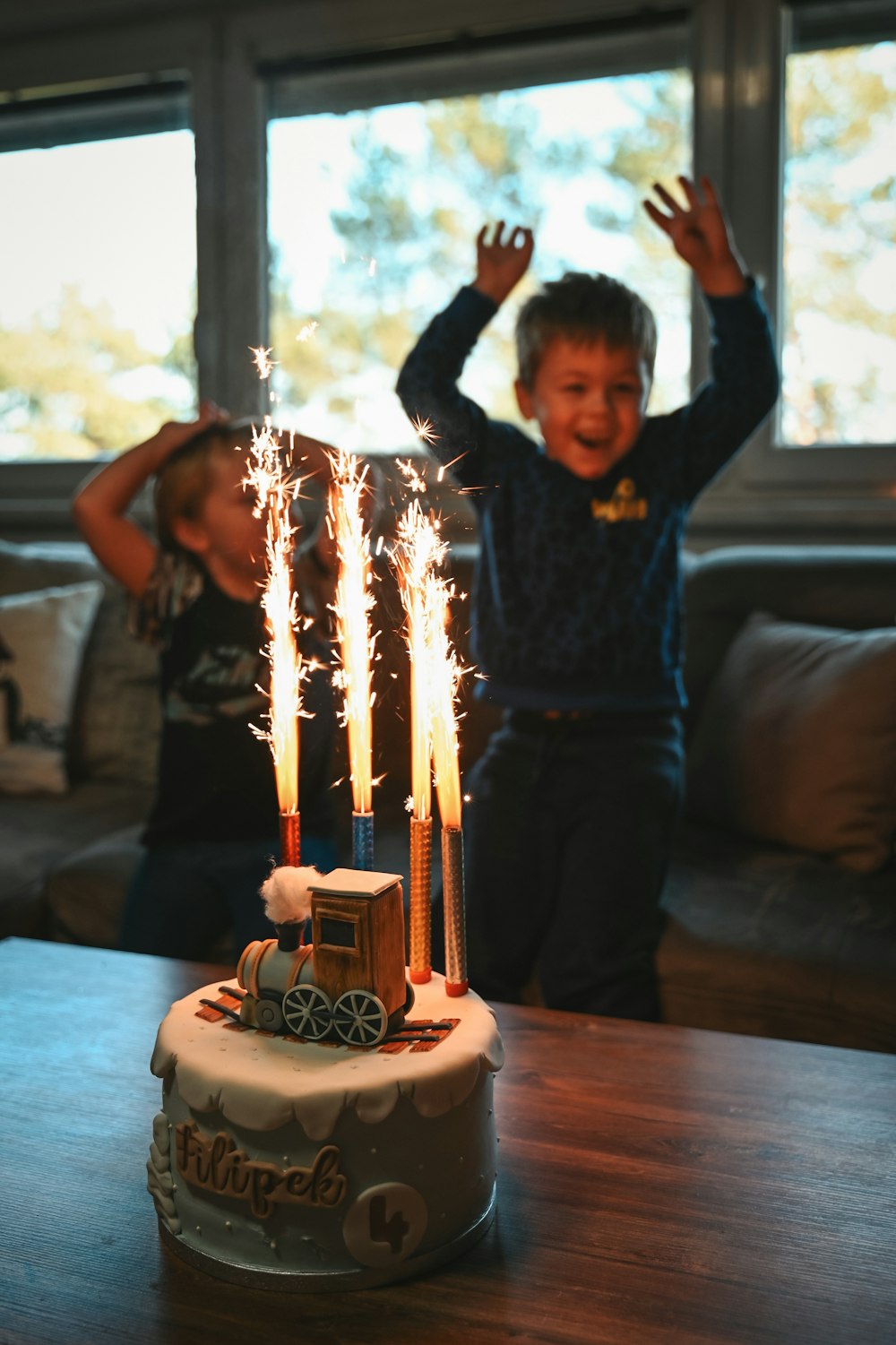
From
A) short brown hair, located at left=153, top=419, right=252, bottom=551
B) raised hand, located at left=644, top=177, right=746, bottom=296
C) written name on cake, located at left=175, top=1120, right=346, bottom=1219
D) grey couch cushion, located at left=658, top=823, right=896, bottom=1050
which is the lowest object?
grey couch cushion, located at left=658, top=823, right=896, bottom=1050

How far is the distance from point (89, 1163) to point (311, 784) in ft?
2.24

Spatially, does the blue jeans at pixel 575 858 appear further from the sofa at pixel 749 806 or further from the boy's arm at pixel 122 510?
the boy's arm at pixel 122 510

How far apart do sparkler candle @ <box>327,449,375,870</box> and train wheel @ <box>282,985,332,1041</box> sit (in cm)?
9

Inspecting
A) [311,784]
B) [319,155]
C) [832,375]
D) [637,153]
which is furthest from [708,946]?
[319,155]

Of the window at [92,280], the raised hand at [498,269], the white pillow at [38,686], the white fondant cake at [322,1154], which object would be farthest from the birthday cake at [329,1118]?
the window at [92,280]

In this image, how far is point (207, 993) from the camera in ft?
2.41

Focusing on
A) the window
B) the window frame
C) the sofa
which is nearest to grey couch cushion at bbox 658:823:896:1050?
the sofa

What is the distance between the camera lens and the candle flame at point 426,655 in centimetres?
68

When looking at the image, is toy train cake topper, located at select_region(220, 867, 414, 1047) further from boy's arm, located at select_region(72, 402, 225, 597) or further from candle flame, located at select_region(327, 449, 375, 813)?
boy's arm, located at select_region(72, 402, 225, 597)

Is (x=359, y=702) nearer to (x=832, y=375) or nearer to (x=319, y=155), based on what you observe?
(x=832, y=375)

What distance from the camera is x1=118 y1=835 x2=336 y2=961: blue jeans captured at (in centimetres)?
140

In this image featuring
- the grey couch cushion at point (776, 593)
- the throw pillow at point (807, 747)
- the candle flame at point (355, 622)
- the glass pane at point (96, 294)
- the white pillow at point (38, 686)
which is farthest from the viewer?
the glass pane at point (96, 294)

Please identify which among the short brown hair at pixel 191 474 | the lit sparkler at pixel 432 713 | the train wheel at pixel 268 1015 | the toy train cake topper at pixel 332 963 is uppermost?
the short brown hair at pixel 191 474

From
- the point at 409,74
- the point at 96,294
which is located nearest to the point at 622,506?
the point at 409,74
